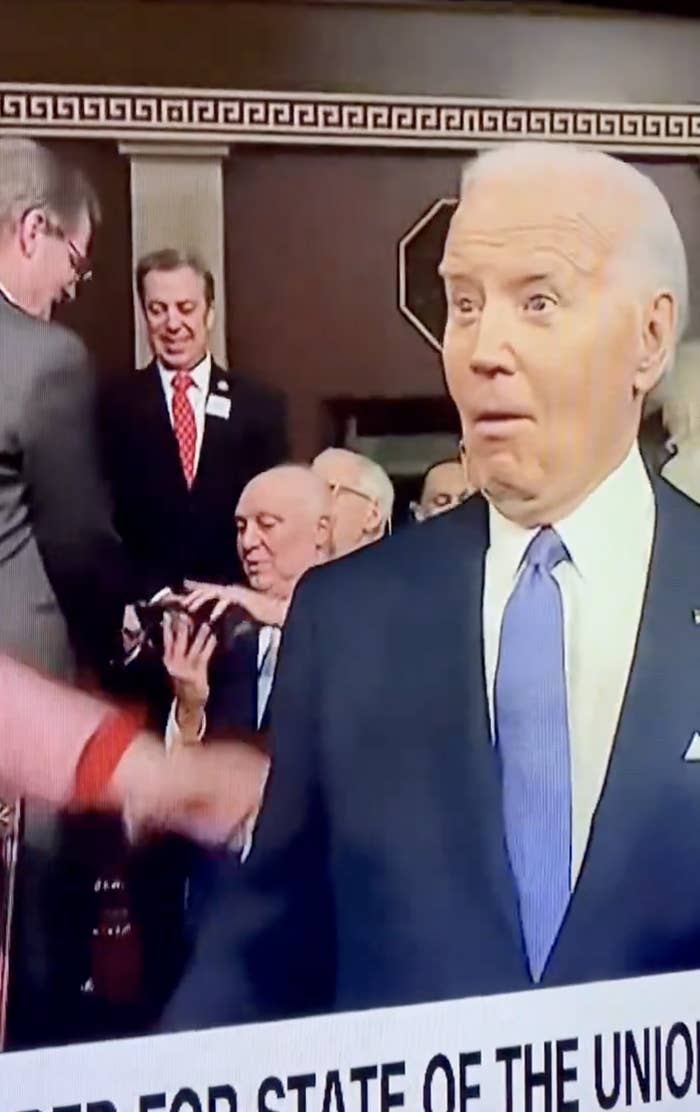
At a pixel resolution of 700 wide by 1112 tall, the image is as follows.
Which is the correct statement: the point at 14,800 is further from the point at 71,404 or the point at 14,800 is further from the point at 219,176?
the point at 219,176

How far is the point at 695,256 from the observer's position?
1706 millimetres

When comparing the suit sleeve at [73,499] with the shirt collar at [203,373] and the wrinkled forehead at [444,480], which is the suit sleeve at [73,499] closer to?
the shirt collar at [203,373]

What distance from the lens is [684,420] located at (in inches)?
67.2

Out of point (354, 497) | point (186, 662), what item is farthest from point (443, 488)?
point (186, 662)

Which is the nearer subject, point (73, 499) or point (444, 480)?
point (73, 499)

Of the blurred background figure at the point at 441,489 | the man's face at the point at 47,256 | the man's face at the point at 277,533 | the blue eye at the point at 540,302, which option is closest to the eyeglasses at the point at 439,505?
the blurred background figure at the point at 441,489

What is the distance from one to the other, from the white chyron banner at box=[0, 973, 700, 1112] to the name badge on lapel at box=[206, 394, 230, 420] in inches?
24.0

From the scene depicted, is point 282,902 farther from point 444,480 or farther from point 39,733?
point 444,480

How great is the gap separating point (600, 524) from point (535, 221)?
0.33 m

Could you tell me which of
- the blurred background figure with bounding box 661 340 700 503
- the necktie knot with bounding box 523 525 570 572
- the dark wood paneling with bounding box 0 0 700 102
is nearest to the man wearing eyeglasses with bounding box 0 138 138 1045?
the dark wood paneling with bounding box 0 0 700 102

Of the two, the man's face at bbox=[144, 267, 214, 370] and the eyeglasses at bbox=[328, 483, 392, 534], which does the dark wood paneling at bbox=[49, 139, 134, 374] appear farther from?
the eyeglasses at bbox=[328, 483, 392, 534]

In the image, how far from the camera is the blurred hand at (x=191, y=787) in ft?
4.98

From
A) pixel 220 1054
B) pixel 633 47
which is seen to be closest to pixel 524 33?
pixel 633 47

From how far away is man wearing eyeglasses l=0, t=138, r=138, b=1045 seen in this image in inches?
58.3
